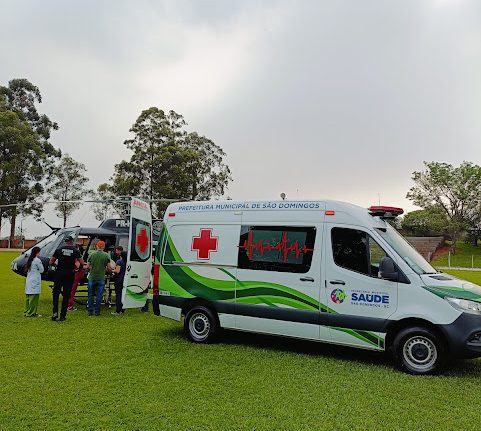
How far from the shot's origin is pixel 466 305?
6105 millimetres

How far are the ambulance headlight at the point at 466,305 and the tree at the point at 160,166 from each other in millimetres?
35216

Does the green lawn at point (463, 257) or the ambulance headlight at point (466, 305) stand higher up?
the green lawn at point (463, 257)

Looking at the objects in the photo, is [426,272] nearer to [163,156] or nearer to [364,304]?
[364,304]

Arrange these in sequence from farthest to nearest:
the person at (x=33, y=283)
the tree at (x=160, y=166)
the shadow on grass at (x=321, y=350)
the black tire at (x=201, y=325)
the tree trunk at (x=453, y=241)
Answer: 1. the tree trunk at (x=453, y=241)
2. the tree at (x=160, y=166)
3. the person at (x=33, y=283)
4. the black tire at (x=201, y=325)
5. the shadow on grass at (x=321, y=350)

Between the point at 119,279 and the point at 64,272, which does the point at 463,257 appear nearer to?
the point at 119,279

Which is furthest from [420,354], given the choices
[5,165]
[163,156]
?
[5,165]

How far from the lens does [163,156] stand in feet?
134

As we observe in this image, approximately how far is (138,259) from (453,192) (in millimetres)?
47837

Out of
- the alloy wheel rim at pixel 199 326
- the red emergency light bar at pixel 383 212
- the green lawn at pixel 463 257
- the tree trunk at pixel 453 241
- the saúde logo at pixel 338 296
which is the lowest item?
the alloy wheel rim at pixel 199 326

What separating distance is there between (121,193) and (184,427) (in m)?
37.9

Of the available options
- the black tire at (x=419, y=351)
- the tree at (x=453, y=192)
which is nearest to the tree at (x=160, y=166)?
the tree at (x=453, y=192)

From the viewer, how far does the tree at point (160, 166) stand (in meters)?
40.9

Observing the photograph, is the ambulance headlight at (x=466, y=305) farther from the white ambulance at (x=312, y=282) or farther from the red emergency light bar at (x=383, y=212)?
the red emergency light bar at (x=383, y=212)

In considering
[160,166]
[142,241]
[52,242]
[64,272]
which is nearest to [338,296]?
[142,241]
